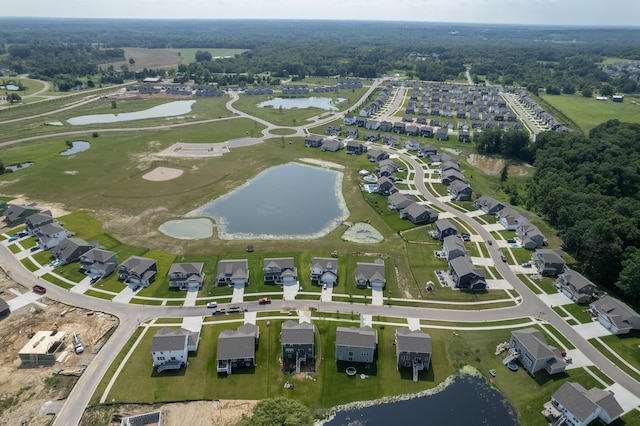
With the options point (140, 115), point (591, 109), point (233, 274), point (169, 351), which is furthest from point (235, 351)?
point (591, 109)

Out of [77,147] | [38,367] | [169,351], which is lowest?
[38,367]

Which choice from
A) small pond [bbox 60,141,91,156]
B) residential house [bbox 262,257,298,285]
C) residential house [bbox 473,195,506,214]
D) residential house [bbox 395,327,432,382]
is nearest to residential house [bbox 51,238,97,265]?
residential house [bbox 262,257,298,285]

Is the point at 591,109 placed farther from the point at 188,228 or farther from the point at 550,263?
the point at 188,228

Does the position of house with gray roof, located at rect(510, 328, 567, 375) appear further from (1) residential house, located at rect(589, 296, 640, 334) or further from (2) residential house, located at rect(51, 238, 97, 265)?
(2) residential house, located at rect(51, 238, 97, 265)

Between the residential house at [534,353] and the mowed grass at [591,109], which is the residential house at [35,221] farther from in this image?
the mowed grass at [591,109]

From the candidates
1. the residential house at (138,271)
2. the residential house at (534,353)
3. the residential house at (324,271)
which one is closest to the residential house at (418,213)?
A: the residential house at (324,271)

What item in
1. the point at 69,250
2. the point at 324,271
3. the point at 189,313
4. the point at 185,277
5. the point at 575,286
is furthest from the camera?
the point at 69,250
